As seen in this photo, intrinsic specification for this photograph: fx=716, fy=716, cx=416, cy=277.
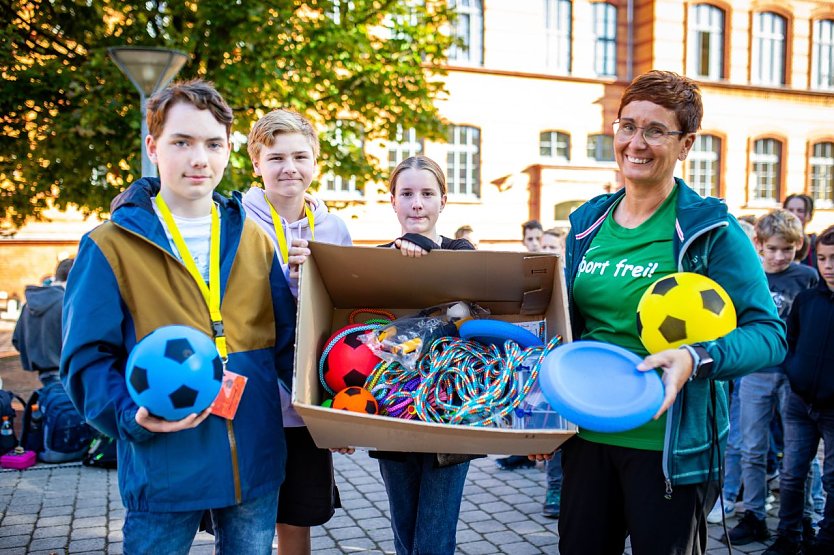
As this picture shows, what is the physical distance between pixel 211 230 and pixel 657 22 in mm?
24094

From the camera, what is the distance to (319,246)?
8.55ft

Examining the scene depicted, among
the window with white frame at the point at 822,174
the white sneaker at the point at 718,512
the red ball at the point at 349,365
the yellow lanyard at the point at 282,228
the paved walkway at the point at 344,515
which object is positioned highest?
the window with white frame at the point at 822,174

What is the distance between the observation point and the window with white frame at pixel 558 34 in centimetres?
2288

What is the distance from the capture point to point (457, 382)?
251 cm

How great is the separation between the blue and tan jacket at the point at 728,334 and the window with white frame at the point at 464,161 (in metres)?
19.3

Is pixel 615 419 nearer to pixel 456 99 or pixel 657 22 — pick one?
pixel 456 99

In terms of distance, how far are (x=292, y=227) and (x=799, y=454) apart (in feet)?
11.0

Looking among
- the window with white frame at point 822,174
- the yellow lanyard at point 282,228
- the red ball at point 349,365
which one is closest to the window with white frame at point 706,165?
the window with white frame at point 822,174

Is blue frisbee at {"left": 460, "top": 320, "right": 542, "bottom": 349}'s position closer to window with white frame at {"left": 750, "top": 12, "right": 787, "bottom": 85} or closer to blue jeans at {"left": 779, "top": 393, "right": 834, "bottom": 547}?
blue jeans at {"left": 779, "top": 393, "right": 834, "bottom": 547}

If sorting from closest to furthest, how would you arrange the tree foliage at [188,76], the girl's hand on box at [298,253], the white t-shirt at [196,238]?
1. the white t-shirt at [196,238]
2. the girl's hand on box at [298,253]
3. the tree foliage at [188,76]

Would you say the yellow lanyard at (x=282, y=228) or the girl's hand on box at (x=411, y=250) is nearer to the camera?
the girl's hand on box at (x=411, y=250)

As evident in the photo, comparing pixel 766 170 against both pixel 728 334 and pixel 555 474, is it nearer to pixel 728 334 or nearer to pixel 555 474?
pixel 555 474

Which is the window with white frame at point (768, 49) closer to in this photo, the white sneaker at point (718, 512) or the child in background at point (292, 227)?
the white sneaker at point (718, 512)

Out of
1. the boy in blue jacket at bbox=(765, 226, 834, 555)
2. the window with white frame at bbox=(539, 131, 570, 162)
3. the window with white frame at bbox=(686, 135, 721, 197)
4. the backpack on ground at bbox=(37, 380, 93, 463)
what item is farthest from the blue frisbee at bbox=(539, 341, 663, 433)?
the window with white frame at bbox=(686, 135, 721, 197)
